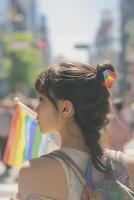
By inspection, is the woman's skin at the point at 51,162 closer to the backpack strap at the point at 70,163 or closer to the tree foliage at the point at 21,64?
the backpack strap at the point at 70,163

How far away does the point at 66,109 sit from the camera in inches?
86.7

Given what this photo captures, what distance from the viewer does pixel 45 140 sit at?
2.94m

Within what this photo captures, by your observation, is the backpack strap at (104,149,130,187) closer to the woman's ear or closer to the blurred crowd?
the woman's ear

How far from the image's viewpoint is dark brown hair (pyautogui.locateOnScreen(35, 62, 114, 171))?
218 centimetres

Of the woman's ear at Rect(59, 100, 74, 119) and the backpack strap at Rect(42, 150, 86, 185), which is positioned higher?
the woman's ear at Rect(59, 100, 74, 119)

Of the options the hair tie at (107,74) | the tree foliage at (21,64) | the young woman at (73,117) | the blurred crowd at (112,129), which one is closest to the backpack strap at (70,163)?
the young woman at (73,117)

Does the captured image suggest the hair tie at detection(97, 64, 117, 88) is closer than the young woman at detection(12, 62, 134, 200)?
No

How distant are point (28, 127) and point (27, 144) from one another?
106 mm

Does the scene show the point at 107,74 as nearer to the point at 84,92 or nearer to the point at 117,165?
the point at 84,92

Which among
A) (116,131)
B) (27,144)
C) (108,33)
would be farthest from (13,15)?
(108,33)

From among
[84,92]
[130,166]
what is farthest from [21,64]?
[84,92]

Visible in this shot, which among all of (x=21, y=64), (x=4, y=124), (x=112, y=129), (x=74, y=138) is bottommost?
(x=21, y=64)

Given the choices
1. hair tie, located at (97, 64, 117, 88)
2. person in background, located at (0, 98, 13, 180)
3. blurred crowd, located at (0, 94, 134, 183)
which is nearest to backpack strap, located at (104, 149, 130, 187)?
hair tie, located at (97, 64, 117, 88)

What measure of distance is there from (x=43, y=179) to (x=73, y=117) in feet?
0.87
